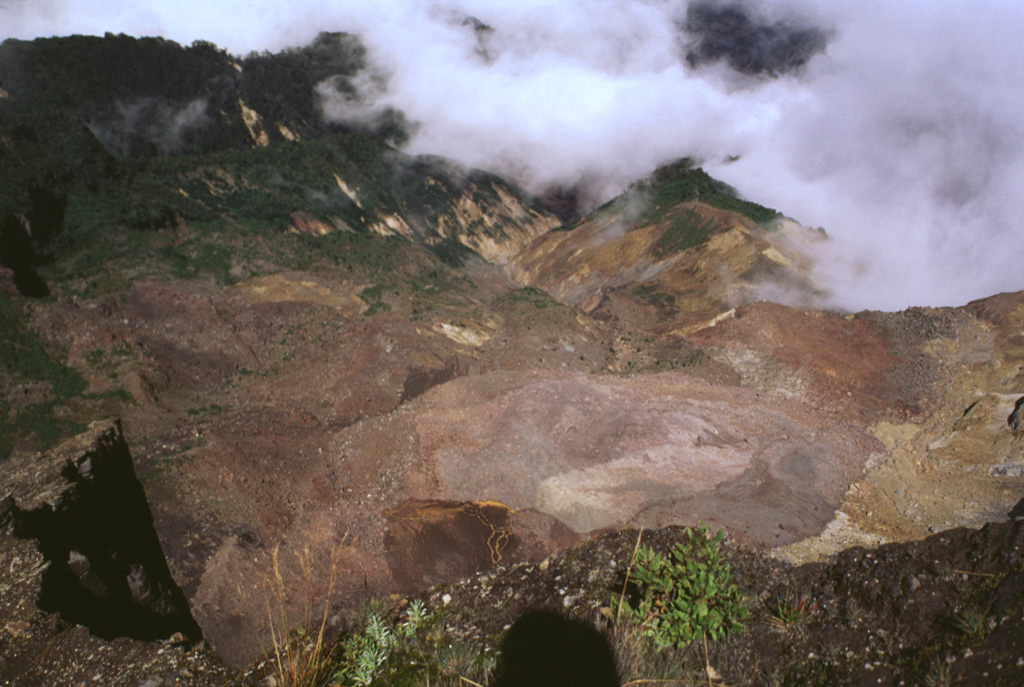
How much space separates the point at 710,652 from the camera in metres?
3.68

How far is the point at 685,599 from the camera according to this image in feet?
12.0

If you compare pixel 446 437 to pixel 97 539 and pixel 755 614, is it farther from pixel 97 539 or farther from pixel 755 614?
pixel 755 614

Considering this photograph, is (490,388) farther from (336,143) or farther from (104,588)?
(336,143)

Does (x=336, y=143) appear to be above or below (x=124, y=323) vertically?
above

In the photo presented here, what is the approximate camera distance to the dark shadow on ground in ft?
11.6

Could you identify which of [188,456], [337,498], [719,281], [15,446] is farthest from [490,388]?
[719,281]

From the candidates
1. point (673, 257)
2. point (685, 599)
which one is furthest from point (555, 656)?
point (673, 257)

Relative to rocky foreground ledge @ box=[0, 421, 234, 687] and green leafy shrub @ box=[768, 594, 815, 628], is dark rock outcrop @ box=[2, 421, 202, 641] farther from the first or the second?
green leafy shrub @ box=[768, 594, 815, 628]

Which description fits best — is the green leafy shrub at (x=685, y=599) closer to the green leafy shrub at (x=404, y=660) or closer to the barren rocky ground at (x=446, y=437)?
the barren rocky ground at (x=446, y=437)

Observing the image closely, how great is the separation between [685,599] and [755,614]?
30.0 inches

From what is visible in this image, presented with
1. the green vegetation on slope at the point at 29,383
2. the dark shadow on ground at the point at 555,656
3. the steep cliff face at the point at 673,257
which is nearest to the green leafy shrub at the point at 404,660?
the dark shadow on ground at the point at 555,656

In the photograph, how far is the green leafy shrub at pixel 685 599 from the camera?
11.8 feet

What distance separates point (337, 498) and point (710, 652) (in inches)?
431

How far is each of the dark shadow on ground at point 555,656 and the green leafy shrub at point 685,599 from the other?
13.0 inches
